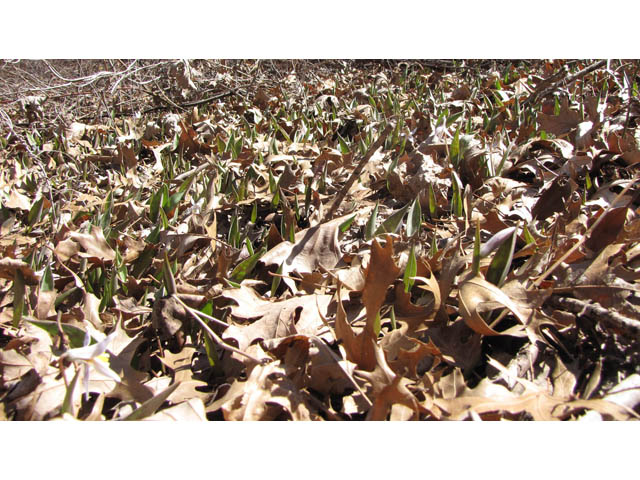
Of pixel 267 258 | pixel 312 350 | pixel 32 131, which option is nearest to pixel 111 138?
pixel 32 131

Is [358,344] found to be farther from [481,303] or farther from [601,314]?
[601,314]

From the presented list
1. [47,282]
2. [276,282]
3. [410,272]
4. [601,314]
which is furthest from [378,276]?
[47,282]

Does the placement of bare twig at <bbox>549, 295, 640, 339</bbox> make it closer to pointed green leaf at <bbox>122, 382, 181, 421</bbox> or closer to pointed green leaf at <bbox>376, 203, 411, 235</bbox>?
pointed green leaf at <bbox>376, 203, 411, 235</bbox>

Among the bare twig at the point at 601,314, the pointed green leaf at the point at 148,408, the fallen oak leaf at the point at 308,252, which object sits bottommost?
the pointed green leaf at the point at 148,408

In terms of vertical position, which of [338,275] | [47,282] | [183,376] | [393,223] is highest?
[393,223]

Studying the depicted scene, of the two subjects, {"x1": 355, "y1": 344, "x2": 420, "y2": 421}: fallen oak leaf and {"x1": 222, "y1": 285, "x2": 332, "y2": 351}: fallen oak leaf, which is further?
{"x1": 222, "y1": 285, "x2": 332, "y2": 351}: fallen oak leaf

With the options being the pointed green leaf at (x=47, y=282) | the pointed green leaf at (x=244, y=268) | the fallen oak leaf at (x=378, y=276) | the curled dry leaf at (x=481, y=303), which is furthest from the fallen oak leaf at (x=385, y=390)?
the pointed green leaf at (x=47, y=282)

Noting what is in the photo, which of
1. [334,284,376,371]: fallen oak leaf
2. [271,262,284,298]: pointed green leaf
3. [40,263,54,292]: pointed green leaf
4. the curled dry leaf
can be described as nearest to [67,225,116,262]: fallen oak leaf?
[40,263,54,292]: pointed green leaf

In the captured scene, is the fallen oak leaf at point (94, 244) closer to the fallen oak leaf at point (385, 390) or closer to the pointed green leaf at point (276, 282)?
the pointed green leaf at point (276, 282)

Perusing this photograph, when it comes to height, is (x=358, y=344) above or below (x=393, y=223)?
below
